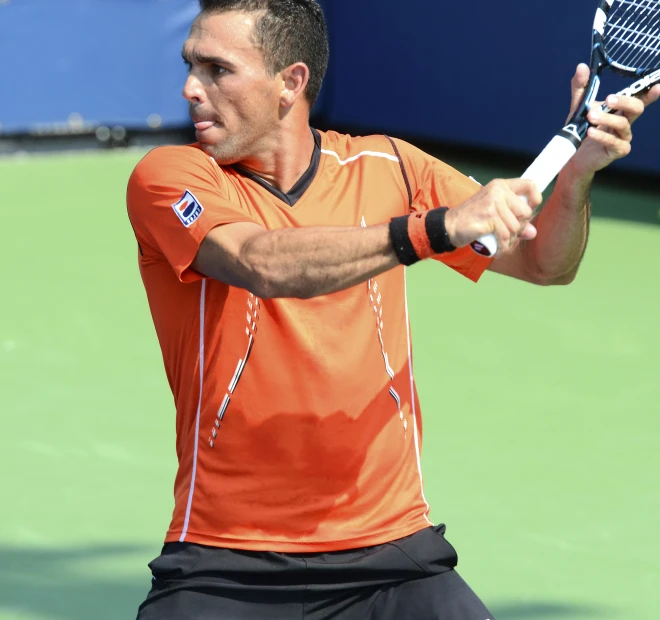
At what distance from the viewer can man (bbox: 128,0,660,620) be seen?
121 inches

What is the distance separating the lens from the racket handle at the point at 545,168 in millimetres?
2688

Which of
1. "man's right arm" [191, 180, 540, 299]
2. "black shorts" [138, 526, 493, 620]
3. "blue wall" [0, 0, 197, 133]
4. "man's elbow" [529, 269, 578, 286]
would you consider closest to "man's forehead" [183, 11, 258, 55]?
"man's right arm" [191, 180, 540, 299]

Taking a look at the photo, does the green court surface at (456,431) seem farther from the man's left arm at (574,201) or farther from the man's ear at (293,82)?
the man's ear at (293,82)

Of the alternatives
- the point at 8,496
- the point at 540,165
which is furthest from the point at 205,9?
the point at 8,496

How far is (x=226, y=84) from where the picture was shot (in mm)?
3188

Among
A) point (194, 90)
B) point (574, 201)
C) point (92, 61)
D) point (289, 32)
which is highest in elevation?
point (92, 61)

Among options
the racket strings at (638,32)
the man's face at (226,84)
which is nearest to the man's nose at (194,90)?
the man's face at (226,84)

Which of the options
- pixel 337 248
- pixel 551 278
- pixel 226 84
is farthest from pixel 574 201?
pixel 226 84

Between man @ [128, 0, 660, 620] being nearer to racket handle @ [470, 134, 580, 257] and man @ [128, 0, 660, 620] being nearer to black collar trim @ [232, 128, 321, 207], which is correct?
black collar trim @ [232, 128, 321, 207]

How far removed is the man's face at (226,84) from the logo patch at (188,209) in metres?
0.23

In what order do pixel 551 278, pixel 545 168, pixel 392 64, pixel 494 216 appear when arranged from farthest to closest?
pixel 392 64 → pixel 551 278 → pixel 545 168 → pixel 494 216

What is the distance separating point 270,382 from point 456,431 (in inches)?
110

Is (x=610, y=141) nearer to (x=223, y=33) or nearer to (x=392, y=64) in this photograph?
(x=223, y=33)

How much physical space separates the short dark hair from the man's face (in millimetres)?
27
